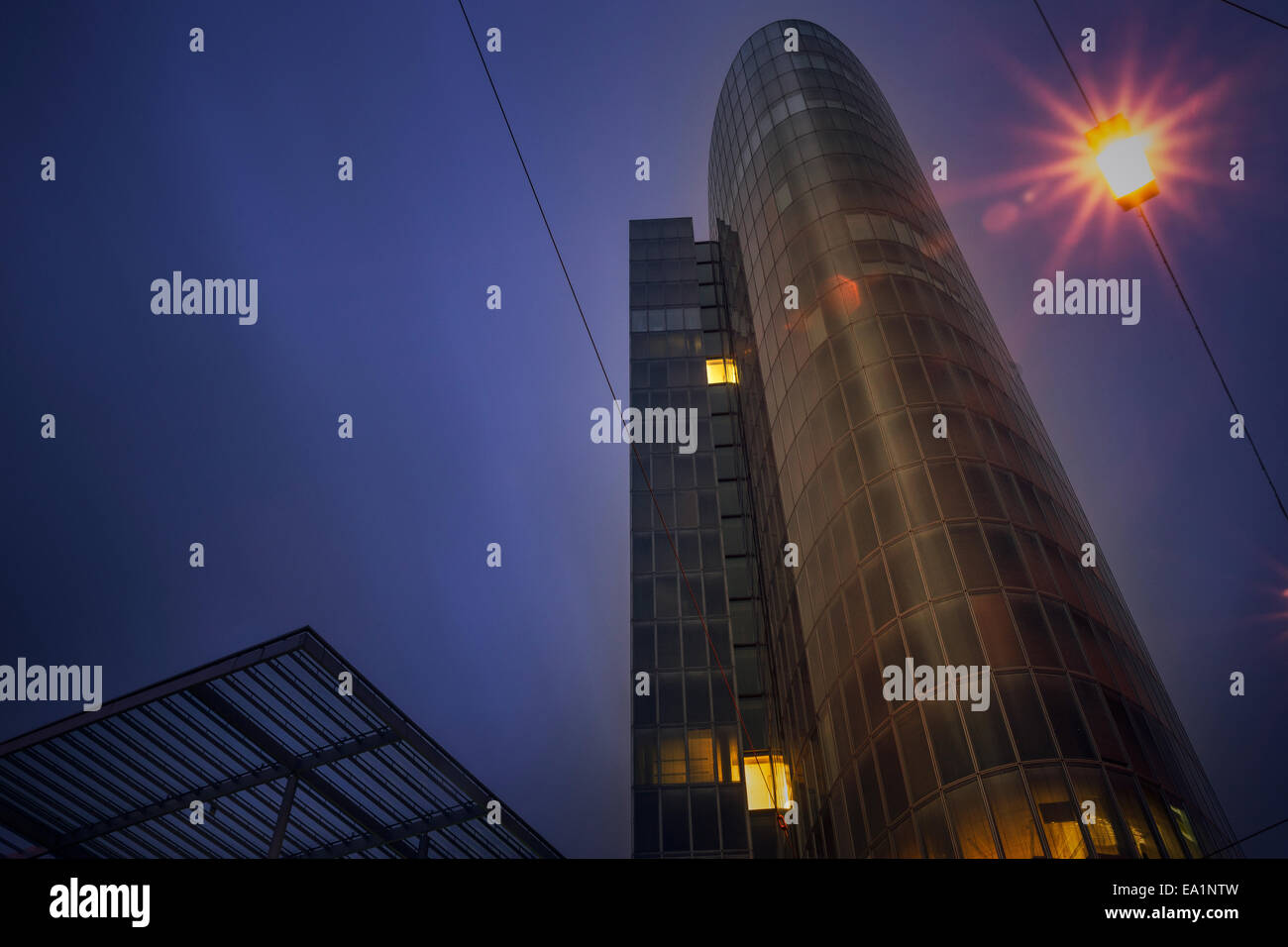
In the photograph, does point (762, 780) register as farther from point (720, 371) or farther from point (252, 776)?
point (720, 371)

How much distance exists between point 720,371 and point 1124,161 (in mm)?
37342

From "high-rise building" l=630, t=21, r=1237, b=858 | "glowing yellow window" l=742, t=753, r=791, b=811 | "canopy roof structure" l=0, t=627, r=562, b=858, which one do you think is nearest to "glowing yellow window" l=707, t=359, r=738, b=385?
"high-rise building" l=630, t=21, r=1237, b=858

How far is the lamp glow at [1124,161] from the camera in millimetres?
8789

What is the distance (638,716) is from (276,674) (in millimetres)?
15654

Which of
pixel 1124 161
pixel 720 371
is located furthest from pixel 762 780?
pixel 1124 161

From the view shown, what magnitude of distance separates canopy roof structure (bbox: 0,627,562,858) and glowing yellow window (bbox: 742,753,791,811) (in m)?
9.48

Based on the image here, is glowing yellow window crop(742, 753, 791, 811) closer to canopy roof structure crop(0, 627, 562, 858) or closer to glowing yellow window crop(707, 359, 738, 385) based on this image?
canopy roof structure crop(0, 627, 562, 858)

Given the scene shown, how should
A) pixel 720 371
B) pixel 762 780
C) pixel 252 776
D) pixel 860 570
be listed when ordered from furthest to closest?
pixel 720 371 < pixel 762 780 < pixel 252 776 < pixel 860 570

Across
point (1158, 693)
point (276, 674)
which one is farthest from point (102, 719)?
point (1158, 693)

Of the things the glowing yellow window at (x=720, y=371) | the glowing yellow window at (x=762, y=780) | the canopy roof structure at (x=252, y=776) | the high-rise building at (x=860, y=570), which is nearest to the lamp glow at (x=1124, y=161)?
the high-rise building at (x=860, y=570)

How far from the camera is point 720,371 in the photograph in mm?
46156
